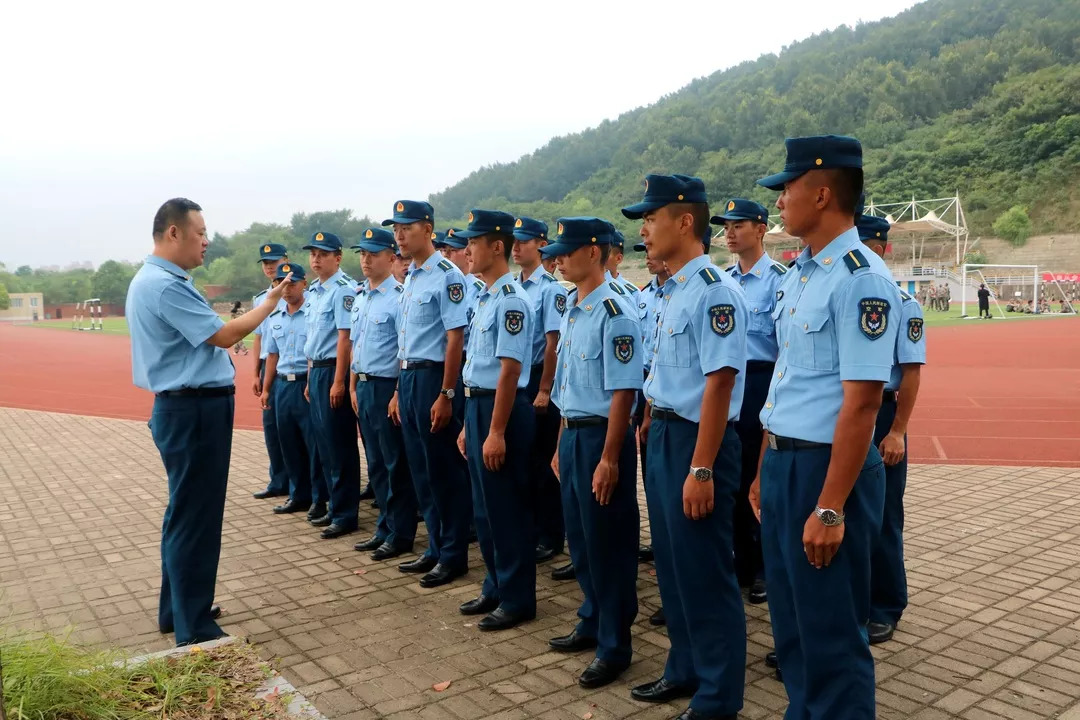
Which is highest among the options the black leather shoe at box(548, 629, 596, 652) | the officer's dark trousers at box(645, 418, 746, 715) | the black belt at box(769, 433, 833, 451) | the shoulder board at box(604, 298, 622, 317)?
the shoulder board at box(604, 298, 622, 317)

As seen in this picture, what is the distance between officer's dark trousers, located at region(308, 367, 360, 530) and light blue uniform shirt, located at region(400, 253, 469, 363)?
47.2 inches

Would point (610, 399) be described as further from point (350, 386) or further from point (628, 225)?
point (628, 225)

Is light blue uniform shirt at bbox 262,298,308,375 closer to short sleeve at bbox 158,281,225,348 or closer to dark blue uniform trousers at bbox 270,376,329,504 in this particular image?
dark blue uniform trousers at bbox 270,376,329,504

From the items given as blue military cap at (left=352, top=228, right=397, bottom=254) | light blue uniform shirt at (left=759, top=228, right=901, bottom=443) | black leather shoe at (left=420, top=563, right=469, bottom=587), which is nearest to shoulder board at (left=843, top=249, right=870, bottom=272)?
light blue uniform shirt at (left=759, top=228, right=901, bottom=443)

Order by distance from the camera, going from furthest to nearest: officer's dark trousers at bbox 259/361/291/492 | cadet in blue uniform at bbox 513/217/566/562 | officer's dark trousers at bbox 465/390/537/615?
officer's dark trousers at bbox 259/361/291/492 → cadet in blue uniform at bbox 513/217/566/562 → officer's dark trousers at bbox 465/390/537/615

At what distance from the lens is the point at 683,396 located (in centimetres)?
280

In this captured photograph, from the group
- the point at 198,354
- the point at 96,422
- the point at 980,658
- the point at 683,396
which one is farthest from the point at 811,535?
the point at 96,422

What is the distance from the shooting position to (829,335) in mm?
2229

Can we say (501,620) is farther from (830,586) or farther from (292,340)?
(292,340)

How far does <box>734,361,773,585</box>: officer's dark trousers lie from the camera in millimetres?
4137

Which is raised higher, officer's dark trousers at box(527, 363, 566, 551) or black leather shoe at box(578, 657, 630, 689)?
officer's dark trousers at box(527, 363, 566, 551)

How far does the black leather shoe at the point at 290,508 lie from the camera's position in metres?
6.11

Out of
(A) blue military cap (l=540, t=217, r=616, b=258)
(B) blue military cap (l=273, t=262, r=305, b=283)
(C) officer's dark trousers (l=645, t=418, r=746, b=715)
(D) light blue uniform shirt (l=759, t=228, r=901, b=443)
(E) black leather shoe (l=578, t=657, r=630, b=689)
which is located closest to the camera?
(D) light blue uniform shirt (l=759, t=228, r=901, b=443)

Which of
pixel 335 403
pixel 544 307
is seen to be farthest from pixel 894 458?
pixel 335 403
